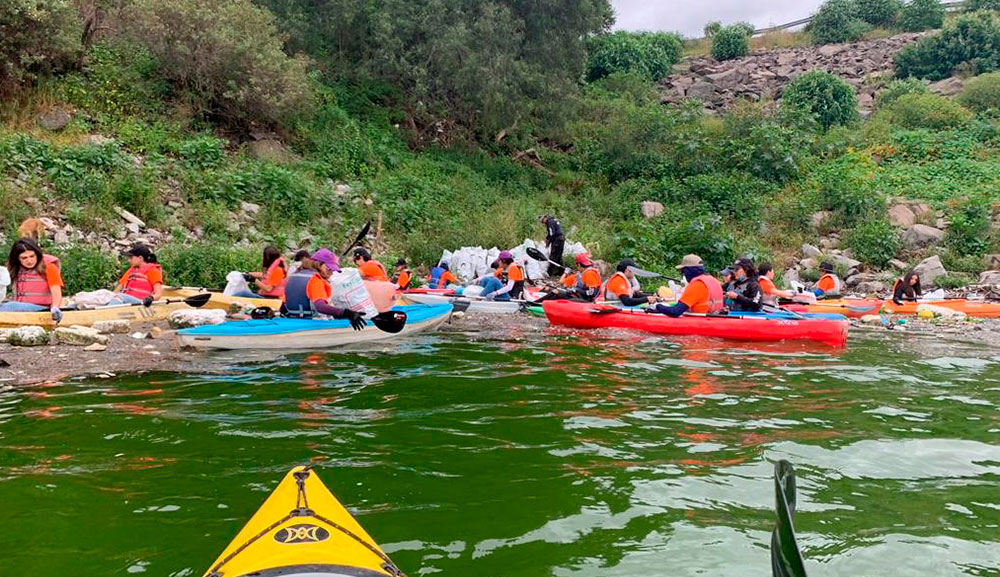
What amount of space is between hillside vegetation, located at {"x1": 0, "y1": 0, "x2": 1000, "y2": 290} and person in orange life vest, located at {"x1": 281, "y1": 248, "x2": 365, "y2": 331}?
4474mm

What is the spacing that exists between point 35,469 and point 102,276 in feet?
26.1

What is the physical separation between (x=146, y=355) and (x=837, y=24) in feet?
124

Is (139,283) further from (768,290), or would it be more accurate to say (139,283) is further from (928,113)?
(928,113)

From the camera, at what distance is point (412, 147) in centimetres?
2155

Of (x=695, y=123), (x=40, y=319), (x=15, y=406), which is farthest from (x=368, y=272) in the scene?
(x=695, y=123)

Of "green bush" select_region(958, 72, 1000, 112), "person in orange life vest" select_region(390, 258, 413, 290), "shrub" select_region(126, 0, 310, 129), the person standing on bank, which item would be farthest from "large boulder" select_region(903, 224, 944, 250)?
"shrub" select_region(126, 0, 310, 129)

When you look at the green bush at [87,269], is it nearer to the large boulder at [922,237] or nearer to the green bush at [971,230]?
the large boulder at [922,237]

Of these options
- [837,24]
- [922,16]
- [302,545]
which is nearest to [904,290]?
[302,545]

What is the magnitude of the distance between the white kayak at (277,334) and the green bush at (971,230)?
14.5 m

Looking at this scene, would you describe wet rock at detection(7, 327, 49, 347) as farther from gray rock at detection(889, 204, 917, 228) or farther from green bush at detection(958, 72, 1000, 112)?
green bush at detection(958, 72, 1000, 112)

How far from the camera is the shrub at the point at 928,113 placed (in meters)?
23.8

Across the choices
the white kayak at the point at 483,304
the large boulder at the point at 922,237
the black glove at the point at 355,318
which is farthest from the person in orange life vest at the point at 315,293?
the large boulder at the point at 922,237

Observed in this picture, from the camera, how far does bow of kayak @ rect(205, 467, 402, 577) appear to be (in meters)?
2.30

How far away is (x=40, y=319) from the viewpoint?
826 centimetres
